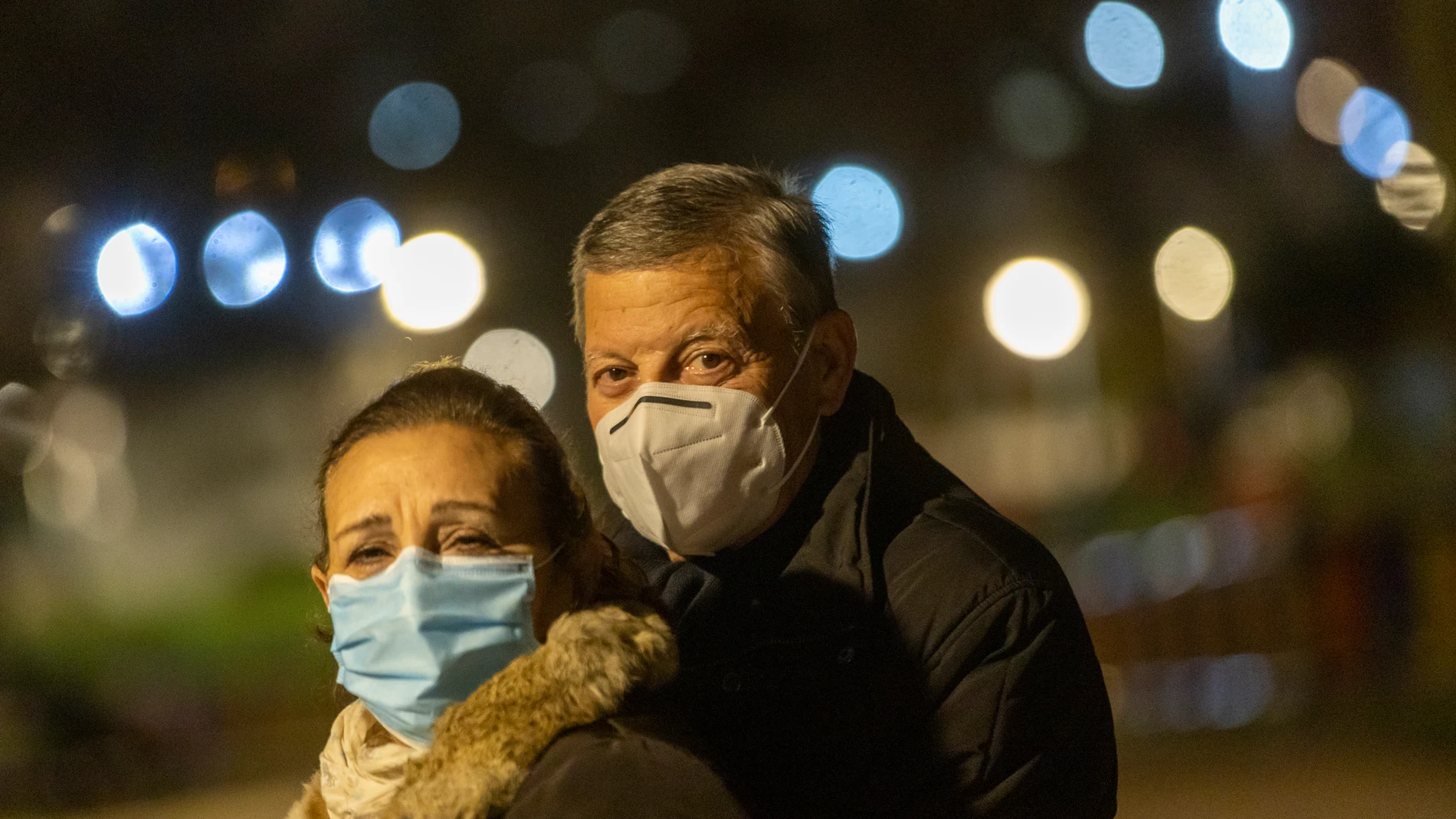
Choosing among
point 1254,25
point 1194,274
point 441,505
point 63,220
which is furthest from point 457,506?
point 1194,274

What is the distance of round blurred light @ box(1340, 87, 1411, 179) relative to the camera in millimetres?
12250

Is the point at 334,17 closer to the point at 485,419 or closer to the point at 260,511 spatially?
the point at 260,511

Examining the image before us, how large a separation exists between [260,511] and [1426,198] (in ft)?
39.7

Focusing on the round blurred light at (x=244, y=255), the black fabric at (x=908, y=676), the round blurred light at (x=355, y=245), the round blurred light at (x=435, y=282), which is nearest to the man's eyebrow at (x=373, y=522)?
the black fabric at (x=908, y=676)

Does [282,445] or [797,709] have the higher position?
[797,709]

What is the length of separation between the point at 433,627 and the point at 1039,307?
68.5 feet

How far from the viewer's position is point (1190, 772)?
1003 centimetres

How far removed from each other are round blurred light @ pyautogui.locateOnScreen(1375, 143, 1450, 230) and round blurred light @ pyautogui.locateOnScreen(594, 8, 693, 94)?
715 cm

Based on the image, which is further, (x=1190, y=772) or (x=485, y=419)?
(x=1190, y=772)

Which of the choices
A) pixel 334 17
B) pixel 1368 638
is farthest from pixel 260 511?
pixel 1368 638

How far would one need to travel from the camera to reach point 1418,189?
10.1 m

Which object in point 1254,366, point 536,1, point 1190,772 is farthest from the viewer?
point 1254,366

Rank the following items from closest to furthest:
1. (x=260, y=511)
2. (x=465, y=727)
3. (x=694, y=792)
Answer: (x=694, y=792), (x=465, y=727), (x=260, y=511)

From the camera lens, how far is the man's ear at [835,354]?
304 cm
